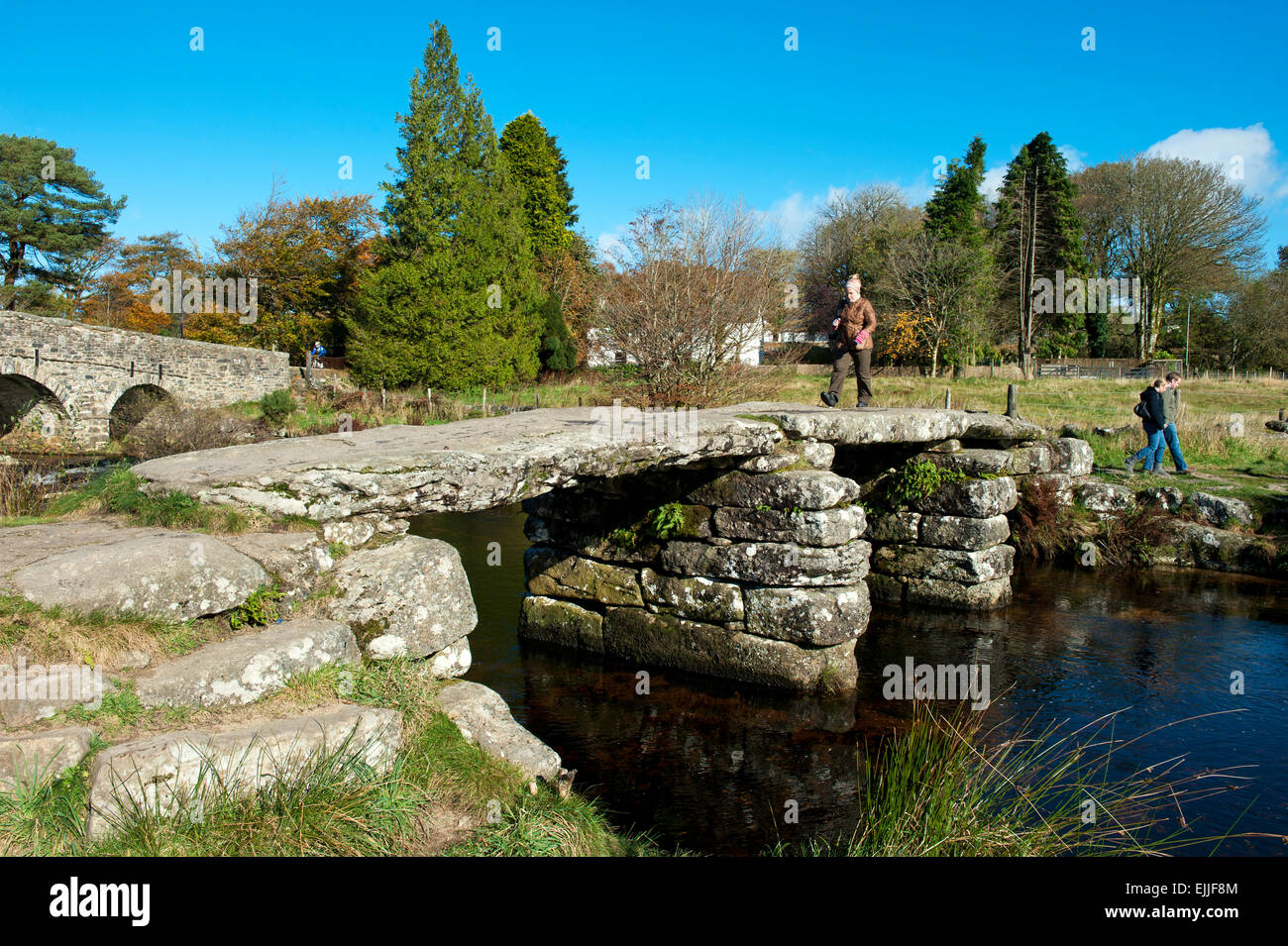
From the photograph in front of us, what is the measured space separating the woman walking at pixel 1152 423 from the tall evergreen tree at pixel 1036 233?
2553 cm

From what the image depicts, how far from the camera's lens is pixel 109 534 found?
15.1 ft

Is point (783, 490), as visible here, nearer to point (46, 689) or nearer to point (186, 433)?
point (46, 689)

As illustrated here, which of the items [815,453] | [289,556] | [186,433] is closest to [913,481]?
[815,453]

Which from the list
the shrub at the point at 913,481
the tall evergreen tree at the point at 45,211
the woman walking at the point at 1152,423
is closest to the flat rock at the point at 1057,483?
the woman walking at the point at 1152,423

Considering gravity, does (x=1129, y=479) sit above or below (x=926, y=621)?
above

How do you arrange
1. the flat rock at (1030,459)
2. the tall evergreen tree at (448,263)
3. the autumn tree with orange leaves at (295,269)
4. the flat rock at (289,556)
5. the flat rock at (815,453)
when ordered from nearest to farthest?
the flat rock at (289,556), the flat rock at (815,453), the flat rock at (1030,459), the tall evergreen tree at (448,263), the autumn tree with orange leaves at (295,269)

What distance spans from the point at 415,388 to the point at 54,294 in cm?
2050

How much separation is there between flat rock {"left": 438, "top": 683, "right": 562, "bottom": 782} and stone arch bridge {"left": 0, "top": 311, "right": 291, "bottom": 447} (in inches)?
Result: 837

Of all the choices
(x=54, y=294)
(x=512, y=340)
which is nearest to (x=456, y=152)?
(x=512, y=340)

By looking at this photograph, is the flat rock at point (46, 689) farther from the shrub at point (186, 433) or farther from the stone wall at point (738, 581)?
the shrub at point (186, 433)

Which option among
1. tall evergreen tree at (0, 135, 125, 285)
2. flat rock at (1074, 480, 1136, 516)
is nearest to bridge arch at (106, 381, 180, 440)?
tall evergreen tree at (0, 135, 125, 285)

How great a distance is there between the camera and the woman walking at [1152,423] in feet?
46.8

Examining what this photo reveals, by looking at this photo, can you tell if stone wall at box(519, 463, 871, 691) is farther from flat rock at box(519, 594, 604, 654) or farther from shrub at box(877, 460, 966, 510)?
shrub at box(877, 460, 966, 510)
